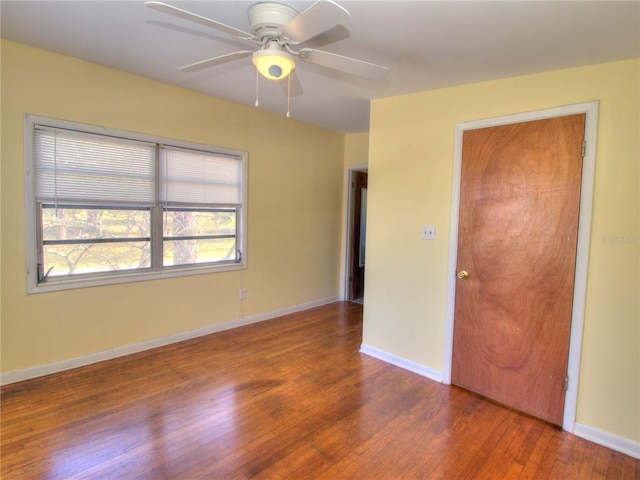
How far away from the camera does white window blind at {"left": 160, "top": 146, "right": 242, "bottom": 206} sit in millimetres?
3264

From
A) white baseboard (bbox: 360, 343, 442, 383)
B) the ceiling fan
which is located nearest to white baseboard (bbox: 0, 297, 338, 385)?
white baseboard (bbox: 360, 343, 442, 383)

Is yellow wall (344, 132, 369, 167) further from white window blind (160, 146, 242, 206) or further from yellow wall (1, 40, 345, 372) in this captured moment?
white window blind (160, 146, 242, 206)

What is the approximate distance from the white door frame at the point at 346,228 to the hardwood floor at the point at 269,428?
2.13m

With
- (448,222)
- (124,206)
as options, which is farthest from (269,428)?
(124,206)

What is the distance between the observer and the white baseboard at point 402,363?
2.86m

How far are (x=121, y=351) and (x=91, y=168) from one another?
1.62 m

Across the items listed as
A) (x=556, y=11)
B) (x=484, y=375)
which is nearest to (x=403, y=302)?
(x=484, y=375)

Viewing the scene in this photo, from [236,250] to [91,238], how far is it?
1433mm

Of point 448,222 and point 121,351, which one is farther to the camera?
point 121,351

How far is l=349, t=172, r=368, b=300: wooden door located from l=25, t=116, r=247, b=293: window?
1.89 metres

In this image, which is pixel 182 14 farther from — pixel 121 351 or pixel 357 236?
pixel 357 236

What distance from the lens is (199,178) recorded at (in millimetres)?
3496

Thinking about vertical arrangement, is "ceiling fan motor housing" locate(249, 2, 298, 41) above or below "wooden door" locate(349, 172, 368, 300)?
above

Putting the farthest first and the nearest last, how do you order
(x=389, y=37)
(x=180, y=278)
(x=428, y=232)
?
(x=180, y=278) < (x=428, y=232) < (x=389, y=37)
